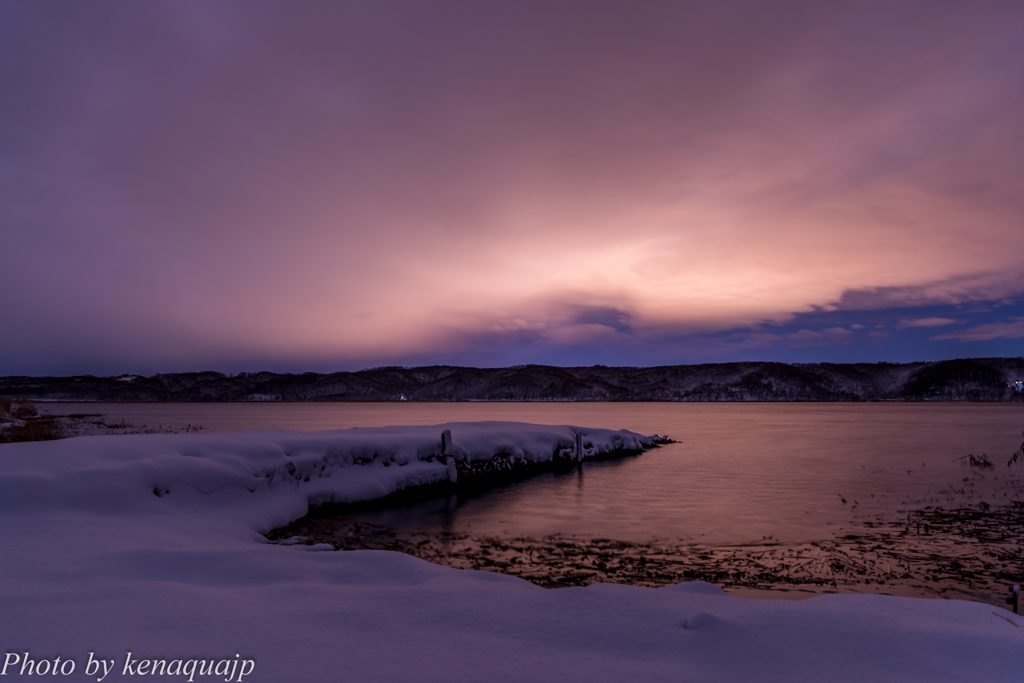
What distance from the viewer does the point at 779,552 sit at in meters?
11.6

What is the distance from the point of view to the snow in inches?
167

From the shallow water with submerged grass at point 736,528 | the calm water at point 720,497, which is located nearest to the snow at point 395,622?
the shallow water with submerged grass at point 736,528

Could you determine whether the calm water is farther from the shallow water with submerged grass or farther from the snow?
the snow

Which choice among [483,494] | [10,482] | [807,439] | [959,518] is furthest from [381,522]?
[807,439]

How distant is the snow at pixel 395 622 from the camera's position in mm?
4234

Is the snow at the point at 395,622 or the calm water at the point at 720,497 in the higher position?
the snow at the point at 395,622

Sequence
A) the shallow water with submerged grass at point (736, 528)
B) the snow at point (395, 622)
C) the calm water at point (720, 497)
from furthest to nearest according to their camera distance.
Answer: the calm water at point (720, 497)
the shallow water with submerged grass at point (736, 528)
the snow at point (395, 622)

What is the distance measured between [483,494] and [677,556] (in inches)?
393

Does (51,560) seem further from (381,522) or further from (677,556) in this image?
(677,556)

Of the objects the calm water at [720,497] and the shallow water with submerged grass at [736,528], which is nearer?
the shallow water with submerged grass at [736,528]

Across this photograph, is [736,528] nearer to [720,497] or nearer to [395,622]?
[720,497]

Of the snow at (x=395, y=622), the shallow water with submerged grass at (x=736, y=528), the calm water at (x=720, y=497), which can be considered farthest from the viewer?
the calm water at (x=720, y=497)

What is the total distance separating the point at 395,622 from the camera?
5.21 meters

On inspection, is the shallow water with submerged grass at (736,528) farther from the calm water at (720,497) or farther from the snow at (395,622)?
the snow at (395,622)
